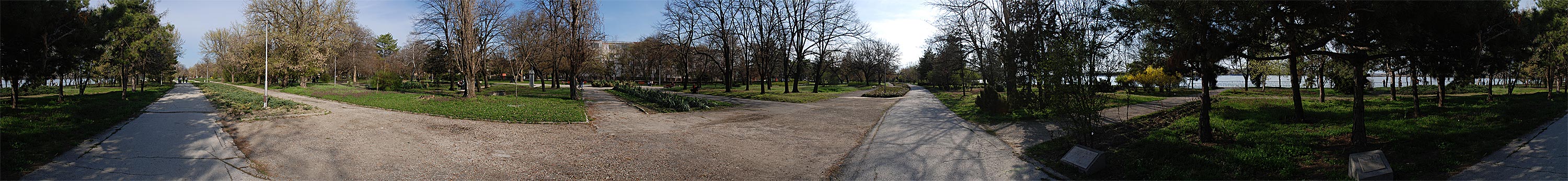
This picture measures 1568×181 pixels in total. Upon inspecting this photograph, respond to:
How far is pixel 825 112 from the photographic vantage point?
16.1 m

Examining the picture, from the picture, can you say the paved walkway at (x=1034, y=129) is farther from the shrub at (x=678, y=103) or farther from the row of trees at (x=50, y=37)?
the row of trees at (x=50, y=37)

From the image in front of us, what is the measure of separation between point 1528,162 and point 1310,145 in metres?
1.89

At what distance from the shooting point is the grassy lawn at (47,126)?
5.96 m

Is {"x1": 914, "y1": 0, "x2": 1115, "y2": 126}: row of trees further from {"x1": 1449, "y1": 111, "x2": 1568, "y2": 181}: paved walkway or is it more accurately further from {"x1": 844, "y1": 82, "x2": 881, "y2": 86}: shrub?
{"x1": 844, "y1": 82, "x2": 881, "y2": 86}: shrub

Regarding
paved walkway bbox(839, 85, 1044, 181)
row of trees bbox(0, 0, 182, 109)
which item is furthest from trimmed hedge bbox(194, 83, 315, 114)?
paved walkway bbox(839, 85, 1044, 181)

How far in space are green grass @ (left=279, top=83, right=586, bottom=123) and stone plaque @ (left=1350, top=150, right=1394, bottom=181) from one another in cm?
1178

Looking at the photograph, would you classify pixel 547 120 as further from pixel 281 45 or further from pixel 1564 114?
pixel 281 45

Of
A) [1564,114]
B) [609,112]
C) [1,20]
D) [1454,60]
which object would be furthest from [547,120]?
[1564,114]

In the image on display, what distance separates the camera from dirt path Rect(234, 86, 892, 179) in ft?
21.3

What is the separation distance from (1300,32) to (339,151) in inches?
479

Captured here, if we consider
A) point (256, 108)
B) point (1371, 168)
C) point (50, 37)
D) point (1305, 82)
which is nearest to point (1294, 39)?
point (1371, 168)

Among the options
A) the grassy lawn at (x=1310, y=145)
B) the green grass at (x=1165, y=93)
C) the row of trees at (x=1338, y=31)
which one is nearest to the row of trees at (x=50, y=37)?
the grassy lawn at (x=1310, y=145)

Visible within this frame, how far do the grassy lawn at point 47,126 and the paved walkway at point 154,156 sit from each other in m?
0.13

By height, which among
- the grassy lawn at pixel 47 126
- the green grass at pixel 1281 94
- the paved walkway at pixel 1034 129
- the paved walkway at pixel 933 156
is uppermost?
the green grass at pixel 1281 94
